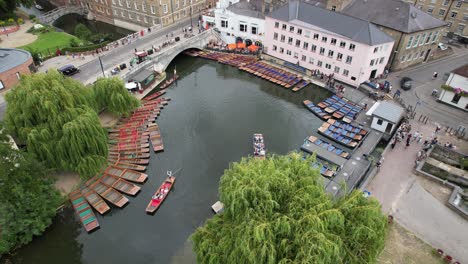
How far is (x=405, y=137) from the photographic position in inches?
1940

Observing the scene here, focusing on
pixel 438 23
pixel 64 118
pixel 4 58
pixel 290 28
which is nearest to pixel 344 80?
pixel 290 28

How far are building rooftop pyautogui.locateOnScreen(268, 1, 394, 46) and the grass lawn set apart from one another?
48.0m

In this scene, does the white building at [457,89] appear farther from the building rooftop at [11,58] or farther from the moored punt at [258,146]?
the building rooftop at [11,58]

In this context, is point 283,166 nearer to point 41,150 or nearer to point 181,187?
point 181,187

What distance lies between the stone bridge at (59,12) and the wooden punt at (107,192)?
235ft

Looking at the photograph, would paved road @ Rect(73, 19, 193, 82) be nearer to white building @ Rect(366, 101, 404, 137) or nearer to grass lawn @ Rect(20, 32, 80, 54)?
grass lawn @ Rect(20, 32, 80, 54)

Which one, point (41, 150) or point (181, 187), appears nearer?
point (41, 150)

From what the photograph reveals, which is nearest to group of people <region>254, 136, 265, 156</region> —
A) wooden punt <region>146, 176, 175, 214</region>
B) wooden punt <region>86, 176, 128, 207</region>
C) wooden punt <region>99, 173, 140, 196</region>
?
wooden punt <region>146, 176, 175, 214</region>

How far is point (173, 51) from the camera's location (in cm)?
6875

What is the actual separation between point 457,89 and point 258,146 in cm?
3688

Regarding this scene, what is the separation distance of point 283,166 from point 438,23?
195 ft

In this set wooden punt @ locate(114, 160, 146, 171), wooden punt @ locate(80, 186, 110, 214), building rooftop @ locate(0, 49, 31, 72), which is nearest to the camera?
wooden punt @ locate(80, 186, 110, 214)

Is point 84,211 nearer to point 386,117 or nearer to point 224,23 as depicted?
point 386,117

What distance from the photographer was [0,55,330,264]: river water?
35.2 metres
